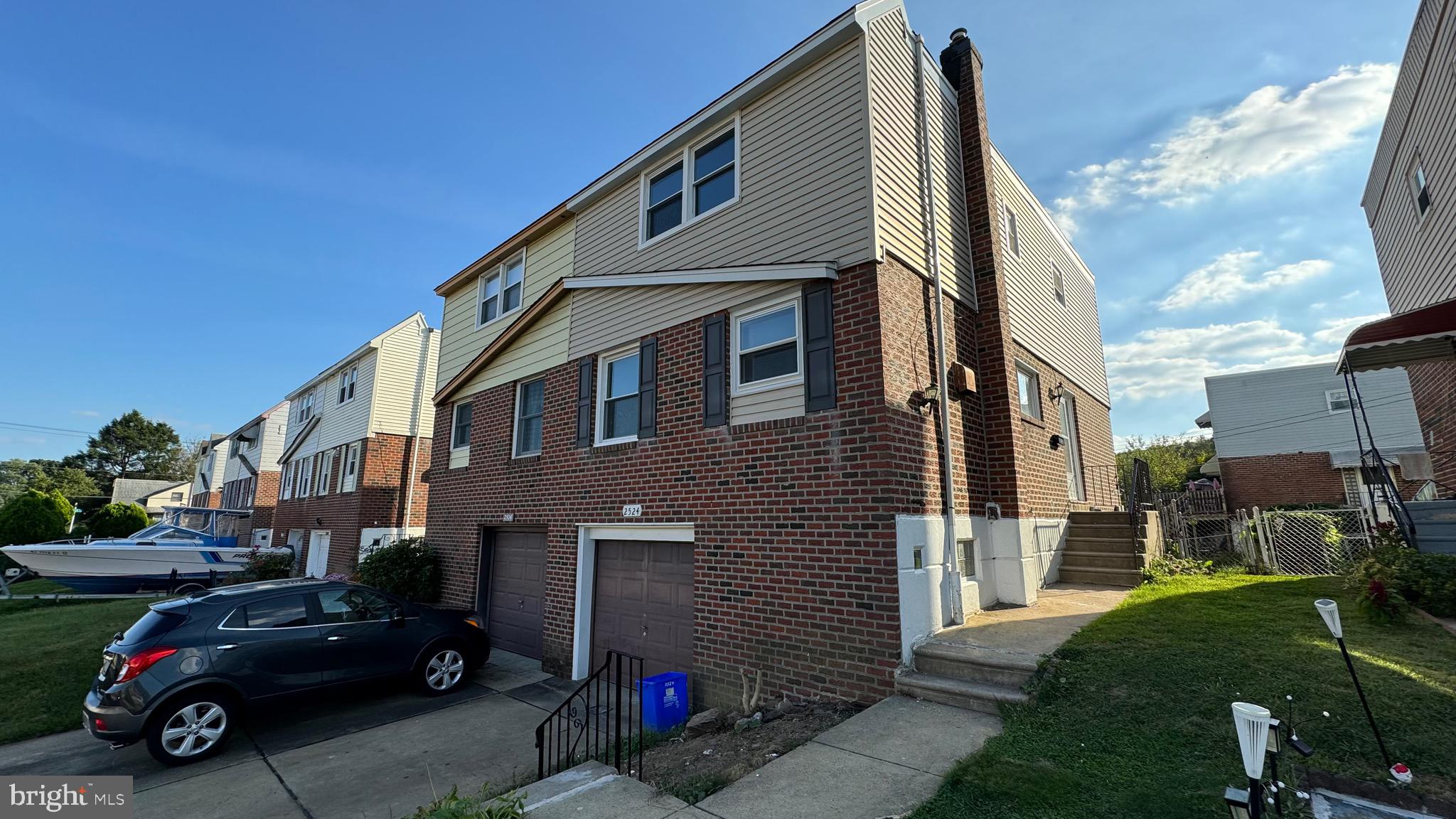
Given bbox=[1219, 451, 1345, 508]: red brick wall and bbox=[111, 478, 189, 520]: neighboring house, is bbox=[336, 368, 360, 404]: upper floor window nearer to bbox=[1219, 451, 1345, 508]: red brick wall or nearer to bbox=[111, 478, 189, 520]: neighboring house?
bbox=[1219, 451, 1345, 508]: red brick wall

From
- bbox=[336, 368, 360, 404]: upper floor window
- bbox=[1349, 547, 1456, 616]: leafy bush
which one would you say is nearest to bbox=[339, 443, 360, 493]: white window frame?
bbox=[336, 368, 360, 404]: upper floor window

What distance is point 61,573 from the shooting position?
1728 cm

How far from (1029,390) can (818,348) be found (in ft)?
17.3

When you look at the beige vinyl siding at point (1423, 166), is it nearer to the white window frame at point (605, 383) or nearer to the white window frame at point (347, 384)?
the white window frame at point (605, 383)

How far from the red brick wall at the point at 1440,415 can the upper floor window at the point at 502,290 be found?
16.1 m

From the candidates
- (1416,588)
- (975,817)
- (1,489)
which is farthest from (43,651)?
(1,489)

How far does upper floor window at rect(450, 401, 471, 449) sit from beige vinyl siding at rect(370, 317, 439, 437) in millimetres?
7252

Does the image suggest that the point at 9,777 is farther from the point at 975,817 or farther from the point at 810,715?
the point at 975,817

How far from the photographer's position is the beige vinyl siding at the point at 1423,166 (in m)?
8.06

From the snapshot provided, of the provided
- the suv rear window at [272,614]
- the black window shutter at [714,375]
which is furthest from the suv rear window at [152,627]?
the black window shutter at [714,375]

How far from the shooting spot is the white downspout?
713 centimetres

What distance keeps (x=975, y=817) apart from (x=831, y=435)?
3969mm

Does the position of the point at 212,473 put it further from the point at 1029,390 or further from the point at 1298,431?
the point at 1298,431

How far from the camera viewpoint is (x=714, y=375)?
8312 millimetres
